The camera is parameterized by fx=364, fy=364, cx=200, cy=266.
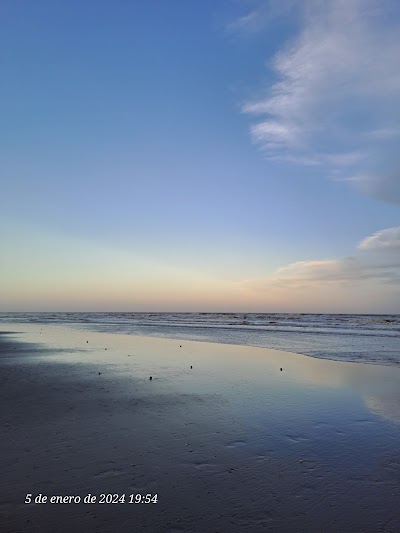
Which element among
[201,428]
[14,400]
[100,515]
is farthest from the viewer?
[14,400]

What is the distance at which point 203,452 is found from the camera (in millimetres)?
7117

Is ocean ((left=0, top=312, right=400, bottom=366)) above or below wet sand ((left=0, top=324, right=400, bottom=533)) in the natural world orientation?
above

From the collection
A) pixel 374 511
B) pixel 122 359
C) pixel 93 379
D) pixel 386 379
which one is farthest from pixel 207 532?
pixel 122 359

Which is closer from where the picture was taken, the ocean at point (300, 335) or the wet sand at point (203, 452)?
the wet sand at point (203, 452)

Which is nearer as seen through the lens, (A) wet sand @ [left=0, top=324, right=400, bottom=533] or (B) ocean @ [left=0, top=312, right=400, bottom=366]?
(A) wet sand @ [left=0, top=324, right=400, bottom=533]

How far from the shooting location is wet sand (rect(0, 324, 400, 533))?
4.95 m

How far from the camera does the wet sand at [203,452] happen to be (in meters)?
4.95

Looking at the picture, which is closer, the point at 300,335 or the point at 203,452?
the point at 203,452

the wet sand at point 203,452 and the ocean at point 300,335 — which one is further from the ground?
the ocean at point 300,335

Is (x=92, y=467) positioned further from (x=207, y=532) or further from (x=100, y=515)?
(x=207, y=532)

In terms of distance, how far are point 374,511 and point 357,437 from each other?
3.18m

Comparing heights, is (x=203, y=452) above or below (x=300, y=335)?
below

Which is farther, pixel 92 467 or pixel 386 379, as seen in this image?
pixel 386 379

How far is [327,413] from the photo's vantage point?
994cm
